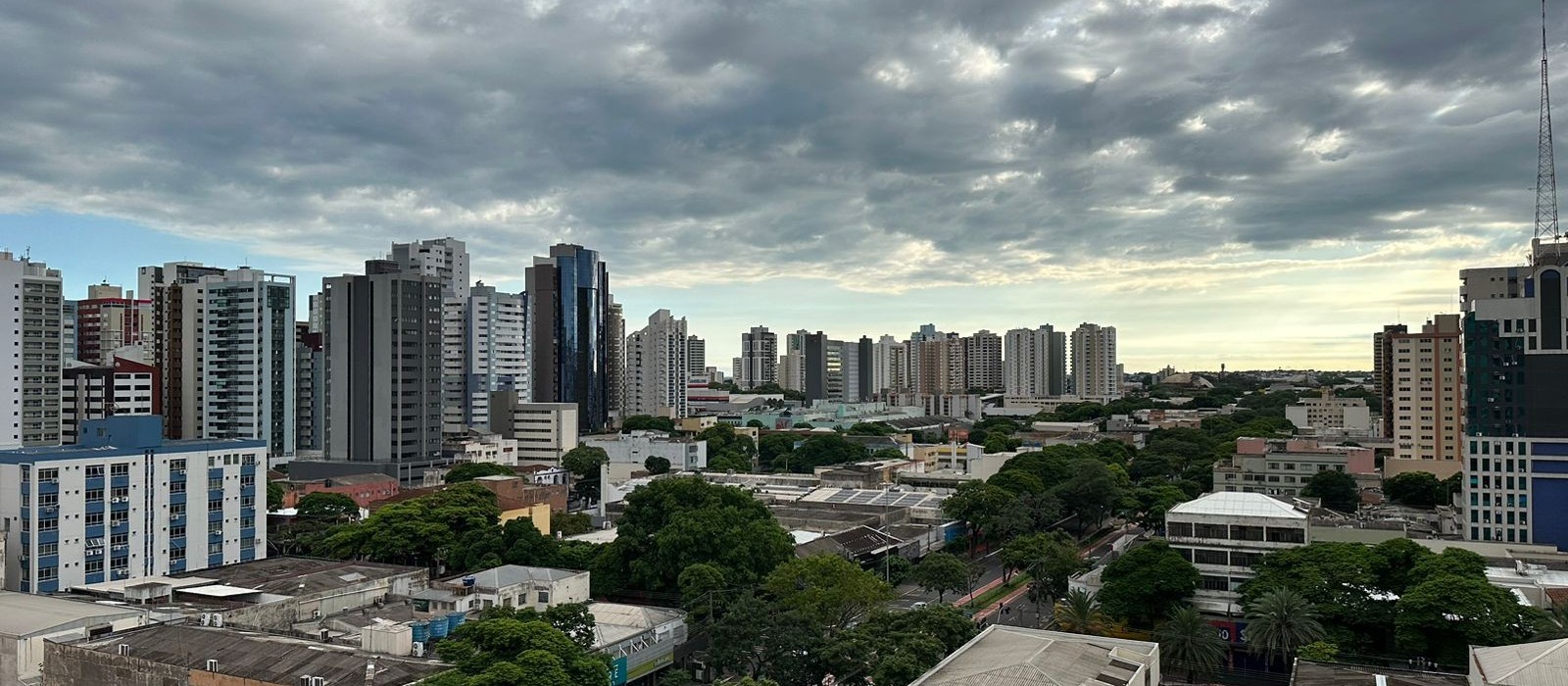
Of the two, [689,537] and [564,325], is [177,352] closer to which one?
[564,325]

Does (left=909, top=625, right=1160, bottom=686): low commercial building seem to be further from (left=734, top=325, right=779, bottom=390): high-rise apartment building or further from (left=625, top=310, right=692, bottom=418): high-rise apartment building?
(left=734, top=325, right=779, bottom=390): high-rise apartment building

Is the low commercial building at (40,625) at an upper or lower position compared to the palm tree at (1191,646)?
upper

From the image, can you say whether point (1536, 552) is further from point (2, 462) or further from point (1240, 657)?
point (2, 462)

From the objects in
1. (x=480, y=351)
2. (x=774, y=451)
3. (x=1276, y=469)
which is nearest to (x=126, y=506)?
(x=1276, y=469)

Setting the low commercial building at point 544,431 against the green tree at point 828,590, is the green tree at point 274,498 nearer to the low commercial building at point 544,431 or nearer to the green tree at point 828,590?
the low commercial building at point 544,431

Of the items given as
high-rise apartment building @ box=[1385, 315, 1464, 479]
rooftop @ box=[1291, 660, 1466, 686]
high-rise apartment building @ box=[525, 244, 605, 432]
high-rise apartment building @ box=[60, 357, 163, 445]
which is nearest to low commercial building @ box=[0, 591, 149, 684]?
rooftop @ box=[1291, 660, 1466, 686]

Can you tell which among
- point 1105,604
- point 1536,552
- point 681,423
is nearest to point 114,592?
point 1105,604

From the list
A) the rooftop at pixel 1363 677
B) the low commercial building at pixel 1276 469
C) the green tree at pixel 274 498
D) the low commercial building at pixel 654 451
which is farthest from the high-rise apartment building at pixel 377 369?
the rooftop at pixel 1363 677
